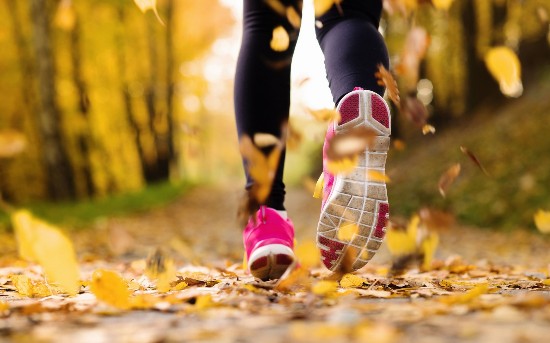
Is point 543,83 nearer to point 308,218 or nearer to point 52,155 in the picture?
point 308,218

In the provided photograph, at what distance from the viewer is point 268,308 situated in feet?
3.79

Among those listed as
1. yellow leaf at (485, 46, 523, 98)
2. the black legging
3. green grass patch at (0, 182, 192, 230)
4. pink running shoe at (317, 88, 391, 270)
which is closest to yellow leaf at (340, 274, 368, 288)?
pink running shoe at (317, 88, 391, 270)

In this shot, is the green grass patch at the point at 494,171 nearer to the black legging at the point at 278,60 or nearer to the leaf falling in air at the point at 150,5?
the black legging at the point at 278,60

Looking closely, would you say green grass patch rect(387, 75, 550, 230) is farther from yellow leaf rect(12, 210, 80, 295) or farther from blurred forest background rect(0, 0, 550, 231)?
yellow leaf rect(12, 210, 80, 295)

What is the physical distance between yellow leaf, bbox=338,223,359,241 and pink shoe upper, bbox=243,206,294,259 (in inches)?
7.1

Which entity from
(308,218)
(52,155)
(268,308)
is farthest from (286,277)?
(52,155)

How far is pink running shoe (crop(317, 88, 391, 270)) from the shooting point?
1425mm

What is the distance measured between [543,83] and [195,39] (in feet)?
28.4

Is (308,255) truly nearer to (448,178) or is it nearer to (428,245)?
(448,178)

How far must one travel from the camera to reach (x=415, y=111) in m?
1.56

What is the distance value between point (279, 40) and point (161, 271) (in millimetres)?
765

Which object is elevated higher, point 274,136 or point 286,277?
point 274,136

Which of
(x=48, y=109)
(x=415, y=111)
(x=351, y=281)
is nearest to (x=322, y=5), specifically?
(x=415, y=111)

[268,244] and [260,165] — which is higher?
[260,165]
